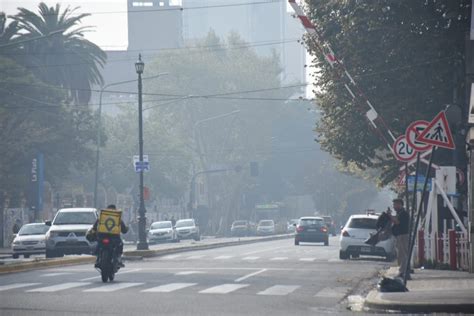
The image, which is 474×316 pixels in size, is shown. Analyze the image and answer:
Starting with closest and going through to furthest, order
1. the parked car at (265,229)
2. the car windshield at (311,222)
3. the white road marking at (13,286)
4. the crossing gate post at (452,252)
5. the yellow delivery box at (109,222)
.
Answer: the white road marking at (13,286) < the yellow delivery box at (109,222) < the crossing gate post at (452,252) < the car windshield at (311,222) < the parked car at (265,229)

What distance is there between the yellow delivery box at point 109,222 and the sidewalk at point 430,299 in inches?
271

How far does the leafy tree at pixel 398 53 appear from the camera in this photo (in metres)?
38.5

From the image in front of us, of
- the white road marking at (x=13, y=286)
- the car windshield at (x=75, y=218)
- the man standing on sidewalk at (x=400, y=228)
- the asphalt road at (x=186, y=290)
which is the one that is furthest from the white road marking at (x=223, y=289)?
the car windshield at (x=75, y=218)

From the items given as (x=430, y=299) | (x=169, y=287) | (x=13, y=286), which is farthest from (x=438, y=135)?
(x=13, y=286)

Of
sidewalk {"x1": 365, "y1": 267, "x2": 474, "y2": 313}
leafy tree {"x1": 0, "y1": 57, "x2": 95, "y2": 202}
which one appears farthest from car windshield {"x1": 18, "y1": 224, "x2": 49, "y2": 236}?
sidewalk {"x1": 365, "y1": 267, "x2": 474, "y2": 313}

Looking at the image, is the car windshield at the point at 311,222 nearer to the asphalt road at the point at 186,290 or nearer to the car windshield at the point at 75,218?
the car windshield at the point at 75,218

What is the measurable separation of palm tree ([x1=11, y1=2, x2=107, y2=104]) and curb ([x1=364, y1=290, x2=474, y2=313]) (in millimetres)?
60364

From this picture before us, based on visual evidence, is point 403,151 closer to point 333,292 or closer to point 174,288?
point 333,292

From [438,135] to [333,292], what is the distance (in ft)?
12.4

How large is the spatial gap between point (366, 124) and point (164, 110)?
258ft

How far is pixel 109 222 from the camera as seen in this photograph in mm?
26438

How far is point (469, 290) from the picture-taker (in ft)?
66.6

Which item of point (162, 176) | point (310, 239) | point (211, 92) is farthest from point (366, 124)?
point (211, 92)

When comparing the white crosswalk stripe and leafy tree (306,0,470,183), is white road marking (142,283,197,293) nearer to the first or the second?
the white crosswalk stripe
